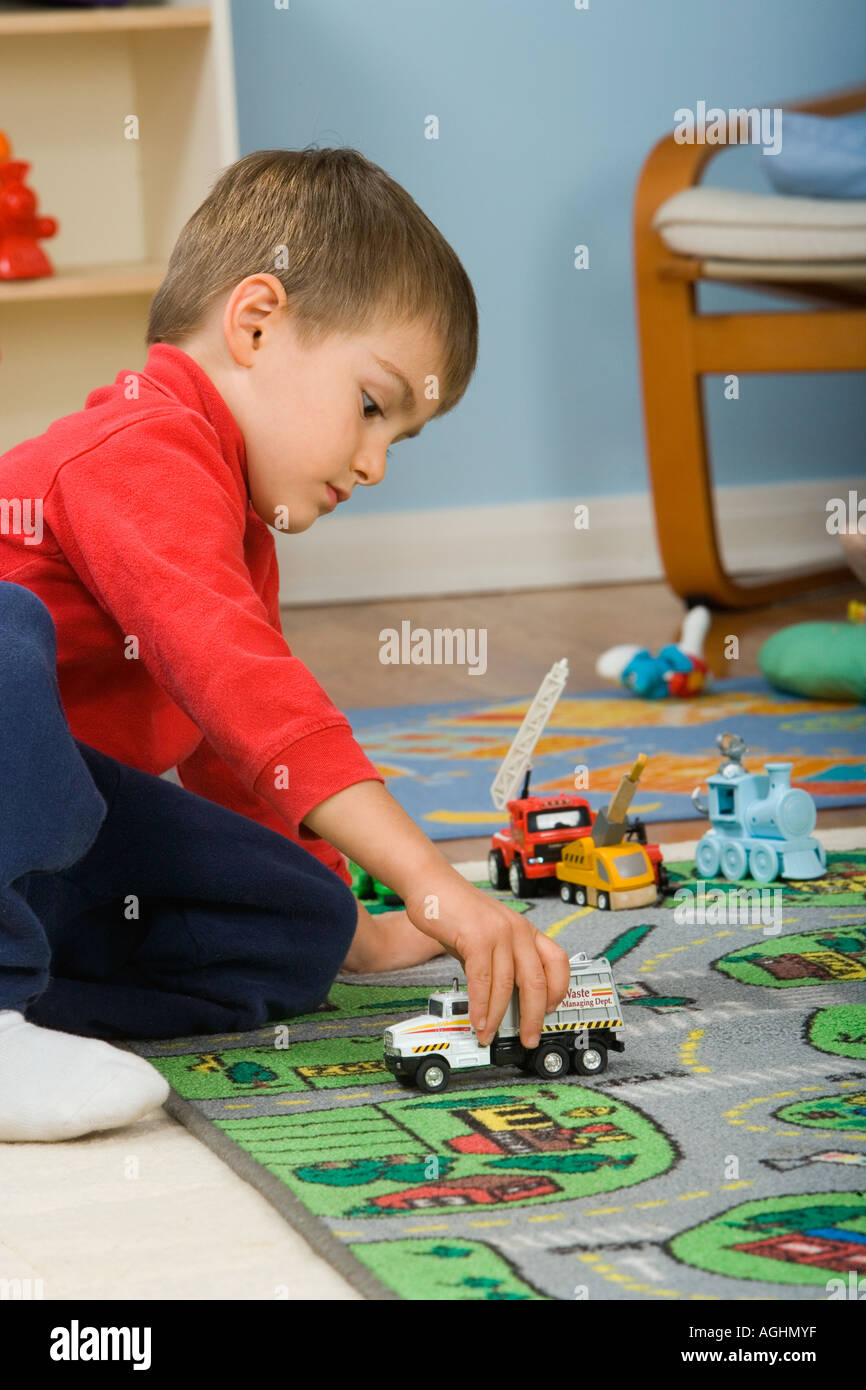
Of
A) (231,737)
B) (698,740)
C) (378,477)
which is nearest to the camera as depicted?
(231,737)

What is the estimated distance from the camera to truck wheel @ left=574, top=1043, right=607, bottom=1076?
771 mm

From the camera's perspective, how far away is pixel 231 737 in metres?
0.74

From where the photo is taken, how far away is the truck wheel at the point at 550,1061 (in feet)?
2.52

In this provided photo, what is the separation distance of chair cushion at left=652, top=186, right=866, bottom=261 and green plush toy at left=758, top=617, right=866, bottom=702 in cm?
53

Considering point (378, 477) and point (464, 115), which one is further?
point (464, 115)

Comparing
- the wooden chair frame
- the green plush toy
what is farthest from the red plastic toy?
the green plush toy

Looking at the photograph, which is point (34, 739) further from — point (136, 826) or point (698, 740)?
point (698, 740)

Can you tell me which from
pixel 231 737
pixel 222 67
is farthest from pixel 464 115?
pixel 231 737

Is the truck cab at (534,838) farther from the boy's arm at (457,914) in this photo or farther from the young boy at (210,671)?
the boy's arm at (457,914)

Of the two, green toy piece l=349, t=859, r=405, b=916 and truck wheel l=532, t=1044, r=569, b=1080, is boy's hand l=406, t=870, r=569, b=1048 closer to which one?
truck wheel l=532, t=1044, r=569, b=1080

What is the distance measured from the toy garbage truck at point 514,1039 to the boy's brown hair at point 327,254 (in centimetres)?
32

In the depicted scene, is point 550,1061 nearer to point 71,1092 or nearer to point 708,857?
point 71,1092
